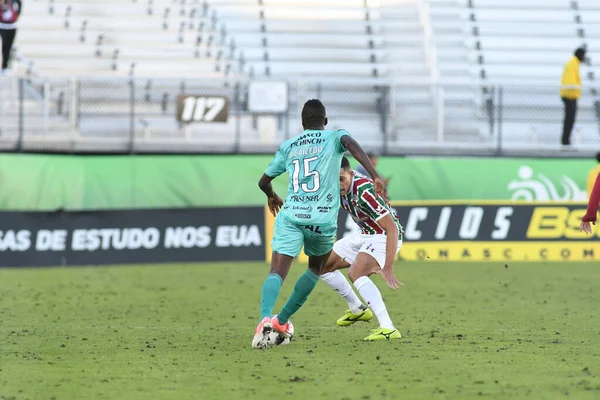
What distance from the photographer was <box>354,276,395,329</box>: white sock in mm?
9953

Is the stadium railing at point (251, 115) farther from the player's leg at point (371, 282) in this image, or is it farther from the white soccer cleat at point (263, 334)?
the white soccer cleat at point (263, 334)

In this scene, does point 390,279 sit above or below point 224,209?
above

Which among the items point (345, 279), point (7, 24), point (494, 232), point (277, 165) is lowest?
point (494, 232)

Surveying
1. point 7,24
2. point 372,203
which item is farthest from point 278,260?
point 7,24

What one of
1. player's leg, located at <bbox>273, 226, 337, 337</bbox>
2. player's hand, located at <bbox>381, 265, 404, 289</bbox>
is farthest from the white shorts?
player's leg, located at <bbox>273, 226, 337, 337</bbox>

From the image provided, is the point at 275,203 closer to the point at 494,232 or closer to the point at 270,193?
the point at 270,193

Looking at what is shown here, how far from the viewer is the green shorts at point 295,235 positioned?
927 centimetres

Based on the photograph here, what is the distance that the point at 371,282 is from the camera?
10.2m

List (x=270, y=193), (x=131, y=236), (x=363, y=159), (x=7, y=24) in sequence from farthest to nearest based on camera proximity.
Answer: (x=7, y=24) < (x=131, y=236) < (x=270, y=193) < (x=363, y=159)

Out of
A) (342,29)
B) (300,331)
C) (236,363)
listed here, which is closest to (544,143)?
(342,29)

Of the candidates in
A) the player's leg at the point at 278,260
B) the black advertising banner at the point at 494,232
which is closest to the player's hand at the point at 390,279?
the player's leg at the point at 278,260

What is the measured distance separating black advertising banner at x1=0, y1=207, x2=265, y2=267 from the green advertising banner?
477 mm

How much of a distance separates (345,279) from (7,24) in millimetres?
13831

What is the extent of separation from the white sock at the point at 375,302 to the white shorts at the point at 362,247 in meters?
0.47
